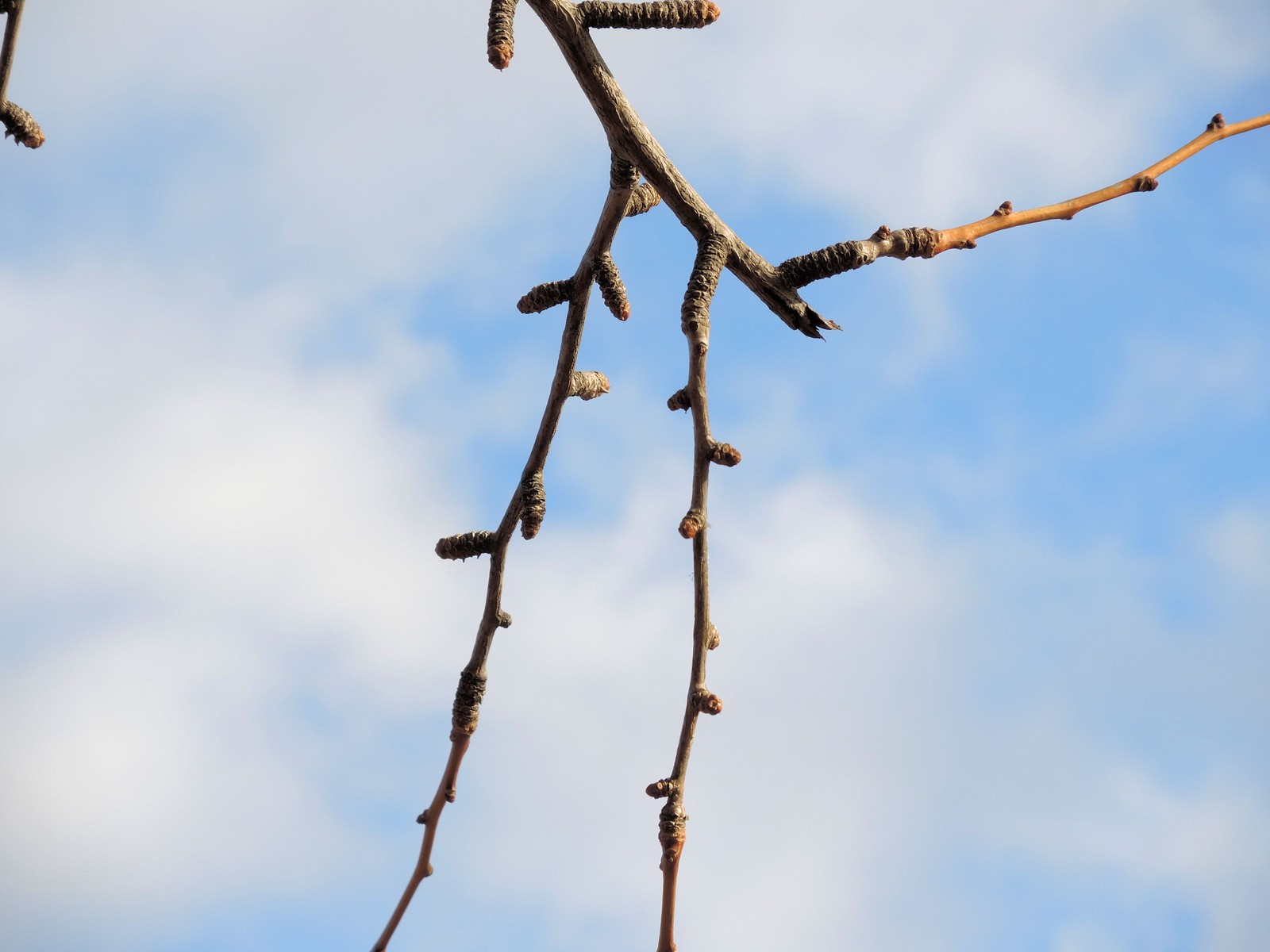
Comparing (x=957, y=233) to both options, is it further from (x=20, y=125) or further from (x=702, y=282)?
(x=20, y=125)

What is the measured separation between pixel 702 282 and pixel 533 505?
32 centimetres

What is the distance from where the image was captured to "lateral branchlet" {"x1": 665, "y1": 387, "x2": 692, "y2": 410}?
132 cm

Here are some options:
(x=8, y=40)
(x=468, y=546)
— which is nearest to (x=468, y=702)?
(x=468, y=546)

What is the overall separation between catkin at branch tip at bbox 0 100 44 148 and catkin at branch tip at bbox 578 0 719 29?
0.74 m

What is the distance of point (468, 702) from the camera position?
57.2 inches

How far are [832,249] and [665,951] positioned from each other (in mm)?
713

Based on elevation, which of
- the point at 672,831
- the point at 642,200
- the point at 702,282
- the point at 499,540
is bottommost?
the point at 672,831

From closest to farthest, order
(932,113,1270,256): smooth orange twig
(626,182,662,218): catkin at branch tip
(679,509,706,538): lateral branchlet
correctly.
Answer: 1. (679,509,706,538): lateral branchlet
2. (932,113,1270,256): smooth orange twig
3. (626,182,662,218): catkin at branch tip

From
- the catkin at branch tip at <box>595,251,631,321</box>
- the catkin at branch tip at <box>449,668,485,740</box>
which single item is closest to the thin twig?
the catkin at branch tip at <box>595,251,631,321</box>

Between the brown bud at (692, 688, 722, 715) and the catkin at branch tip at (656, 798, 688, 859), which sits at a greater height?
the brown bud at (692, 688, 722, 715)

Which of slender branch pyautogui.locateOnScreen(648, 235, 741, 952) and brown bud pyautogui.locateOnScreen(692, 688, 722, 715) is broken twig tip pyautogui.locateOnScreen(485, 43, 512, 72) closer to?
slender branch pyautogui.locateOnScreen(648, 235, 741, 952)

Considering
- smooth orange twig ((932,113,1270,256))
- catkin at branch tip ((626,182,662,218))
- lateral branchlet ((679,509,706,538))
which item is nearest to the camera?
lateral branchlet ((679,509,706,538))

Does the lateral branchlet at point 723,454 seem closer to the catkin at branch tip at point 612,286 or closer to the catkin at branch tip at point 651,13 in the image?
the catkin at branch tip at point 612,286

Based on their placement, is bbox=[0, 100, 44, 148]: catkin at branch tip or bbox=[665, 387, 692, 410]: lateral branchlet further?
bbox=[0, 100, 44, 148]: catkin at branch tip
